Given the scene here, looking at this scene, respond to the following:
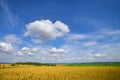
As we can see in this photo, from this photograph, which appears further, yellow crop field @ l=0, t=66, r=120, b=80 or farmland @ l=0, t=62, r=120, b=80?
farmland @ l=0, t=62, r=120, b=80

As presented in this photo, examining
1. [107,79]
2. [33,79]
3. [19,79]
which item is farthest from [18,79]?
[107,79]

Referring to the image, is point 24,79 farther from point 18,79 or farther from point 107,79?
point 107,79

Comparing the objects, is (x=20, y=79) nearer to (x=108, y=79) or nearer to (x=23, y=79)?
(x=23, y=79)

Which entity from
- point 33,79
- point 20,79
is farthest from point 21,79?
point 33,79

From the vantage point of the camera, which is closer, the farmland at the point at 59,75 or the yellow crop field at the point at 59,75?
the yellow crop field at the point at 59,75

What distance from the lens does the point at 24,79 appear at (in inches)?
681

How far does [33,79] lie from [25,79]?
854mm

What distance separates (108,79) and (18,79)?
996 cm

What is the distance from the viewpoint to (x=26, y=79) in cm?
1736

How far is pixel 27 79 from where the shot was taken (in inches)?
683

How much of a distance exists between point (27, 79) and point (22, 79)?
0.53 m

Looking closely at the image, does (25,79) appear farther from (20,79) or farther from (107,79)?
(107,79)

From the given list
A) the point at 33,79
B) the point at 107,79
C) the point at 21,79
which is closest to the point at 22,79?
the point at 21,79

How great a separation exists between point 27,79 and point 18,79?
3.11ft
